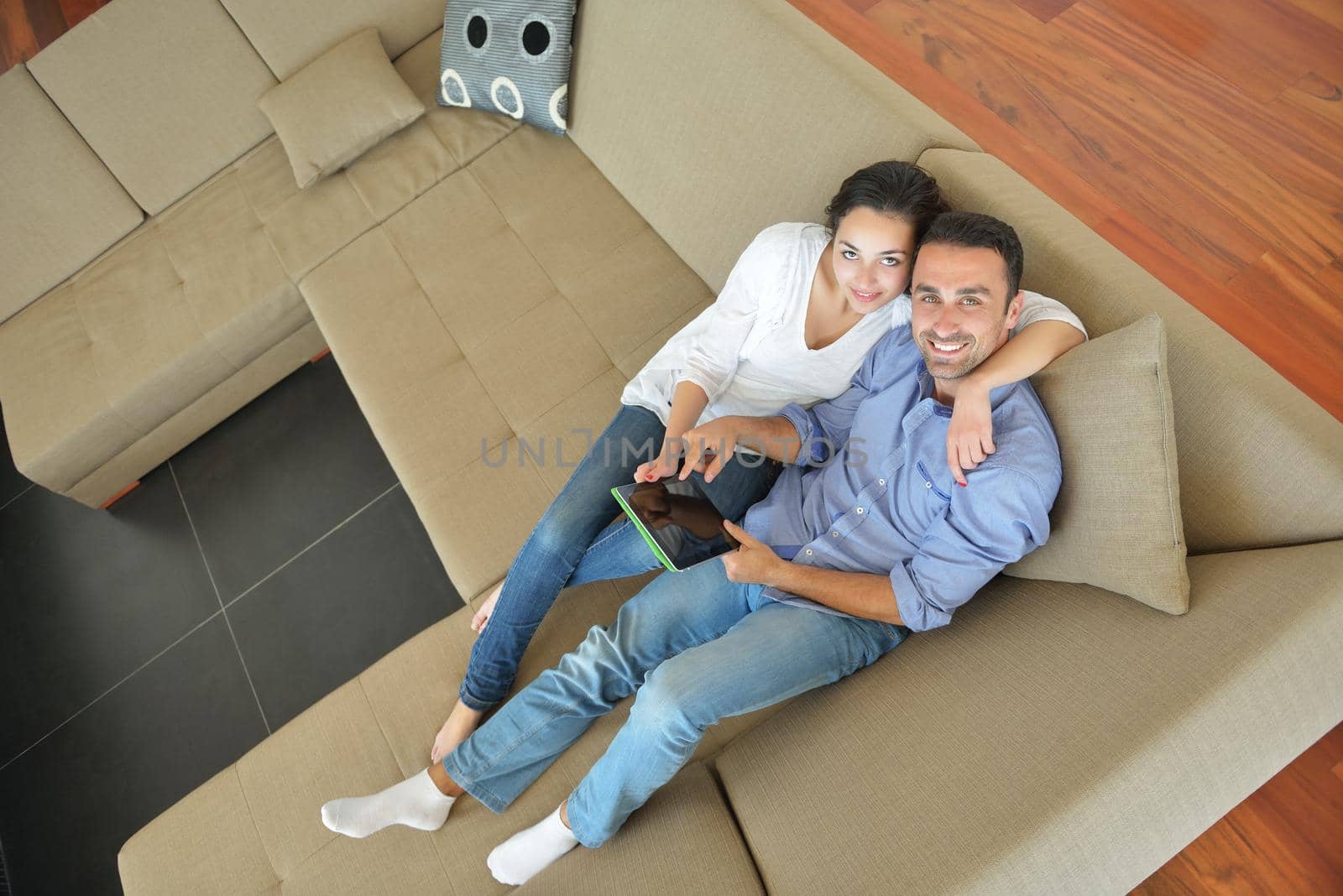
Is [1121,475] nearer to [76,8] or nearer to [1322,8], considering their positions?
[1322,8]

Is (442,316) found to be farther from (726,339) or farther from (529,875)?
(529,875)

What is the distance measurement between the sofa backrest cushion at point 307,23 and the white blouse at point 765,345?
1.57 m

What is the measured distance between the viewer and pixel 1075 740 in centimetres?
106

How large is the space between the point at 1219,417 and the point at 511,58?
182 centimetres

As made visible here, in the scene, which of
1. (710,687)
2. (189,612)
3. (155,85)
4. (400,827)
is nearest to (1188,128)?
(710,687)

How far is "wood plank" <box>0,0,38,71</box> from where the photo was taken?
343cm

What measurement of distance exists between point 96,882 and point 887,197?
2410 mm

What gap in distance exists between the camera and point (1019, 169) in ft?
7.48

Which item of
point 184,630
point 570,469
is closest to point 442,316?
point 570,469

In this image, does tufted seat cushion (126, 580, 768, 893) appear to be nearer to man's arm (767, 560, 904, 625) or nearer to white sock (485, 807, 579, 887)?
white sock (485, 807, 579, 887)

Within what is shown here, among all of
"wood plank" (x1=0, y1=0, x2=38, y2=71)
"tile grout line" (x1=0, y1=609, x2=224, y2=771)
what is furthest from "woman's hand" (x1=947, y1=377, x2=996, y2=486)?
"wood plank" (x1=0, y1=0, x2=38, y2=71)

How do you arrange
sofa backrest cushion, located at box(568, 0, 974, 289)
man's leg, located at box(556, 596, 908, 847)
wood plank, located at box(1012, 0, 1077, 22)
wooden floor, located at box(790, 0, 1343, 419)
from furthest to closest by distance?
1. wood plank, located at box(1012, 0, 1077, 22)
2. wooden floor, located at box(790, 0, 1343, 419)
3. sofa backrest cushion, located at box(568, 0, 974, 289)
4. man's leg, located at box(556, 596, 908, 847)

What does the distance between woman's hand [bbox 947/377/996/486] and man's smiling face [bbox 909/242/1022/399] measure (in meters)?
0.05

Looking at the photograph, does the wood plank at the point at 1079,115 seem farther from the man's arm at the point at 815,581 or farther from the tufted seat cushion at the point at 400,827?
the tufted seat cushion at the point at 400,827
